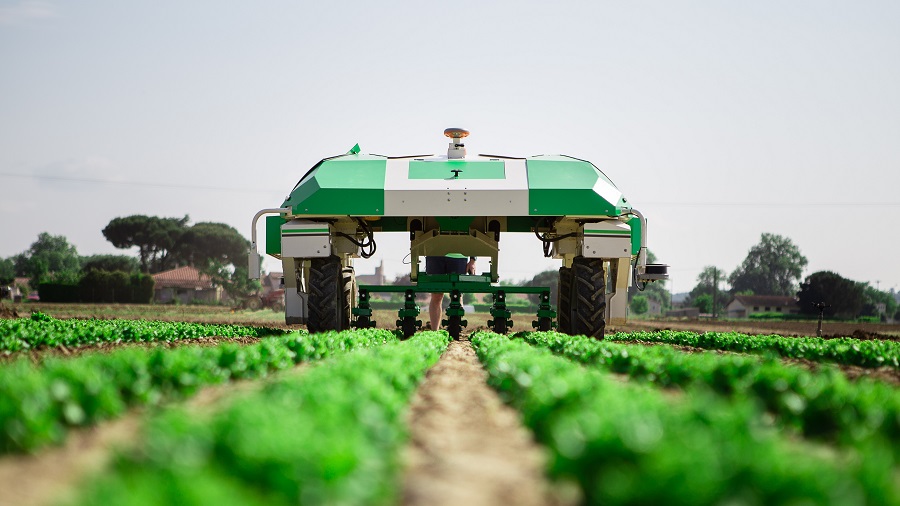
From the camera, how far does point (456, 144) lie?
43.7 ft

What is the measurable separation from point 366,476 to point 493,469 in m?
0.80

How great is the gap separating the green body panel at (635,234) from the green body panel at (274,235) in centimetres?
540

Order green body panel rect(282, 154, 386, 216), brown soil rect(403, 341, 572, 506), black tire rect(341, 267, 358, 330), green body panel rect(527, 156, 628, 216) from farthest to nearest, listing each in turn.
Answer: black tire rect(341, 267, 358, 330) < green body panel rect(282, 154, 386, 216) < green body panel rect(527, 156, 628, 216) < brown soil rect(403, 341, 572, 506)

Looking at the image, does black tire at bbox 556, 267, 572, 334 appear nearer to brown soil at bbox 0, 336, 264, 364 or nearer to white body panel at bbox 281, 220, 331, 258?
white body panel at bbox 281, 220, 331, 258

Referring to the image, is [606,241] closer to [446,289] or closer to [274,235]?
[446,289]

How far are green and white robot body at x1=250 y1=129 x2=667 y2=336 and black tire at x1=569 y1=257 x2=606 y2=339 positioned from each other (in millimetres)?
14

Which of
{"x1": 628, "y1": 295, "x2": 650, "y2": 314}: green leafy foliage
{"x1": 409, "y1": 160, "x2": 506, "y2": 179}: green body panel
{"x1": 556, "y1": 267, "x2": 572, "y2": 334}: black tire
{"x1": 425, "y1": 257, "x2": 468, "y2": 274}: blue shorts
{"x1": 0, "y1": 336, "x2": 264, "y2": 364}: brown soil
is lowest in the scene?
{"x1": 628, "y1": 295, "x2": 650, "y2": 314}: green leafy foliage

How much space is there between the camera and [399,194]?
469 inches

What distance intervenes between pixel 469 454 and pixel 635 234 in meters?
9.59

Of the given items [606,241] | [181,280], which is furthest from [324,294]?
[181,280]

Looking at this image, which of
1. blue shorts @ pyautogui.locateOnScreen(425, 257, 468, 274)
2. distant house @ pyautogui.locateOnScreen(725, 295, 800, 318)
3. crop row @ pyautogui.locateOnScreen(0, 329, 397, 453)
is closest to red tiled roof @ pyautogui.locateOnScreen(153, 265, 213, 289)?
distant house @ pyautogui.locateOnScreen(725, 295, 800, 318)

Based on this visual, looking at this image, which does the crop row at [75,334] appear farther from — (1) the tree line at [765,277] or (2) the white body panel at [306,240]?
(1) the tree line at [765,277]

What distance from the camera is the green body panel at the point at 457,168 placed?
12250 millimetres

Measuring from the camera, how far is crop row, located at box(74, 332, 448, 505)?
2.61 metres
